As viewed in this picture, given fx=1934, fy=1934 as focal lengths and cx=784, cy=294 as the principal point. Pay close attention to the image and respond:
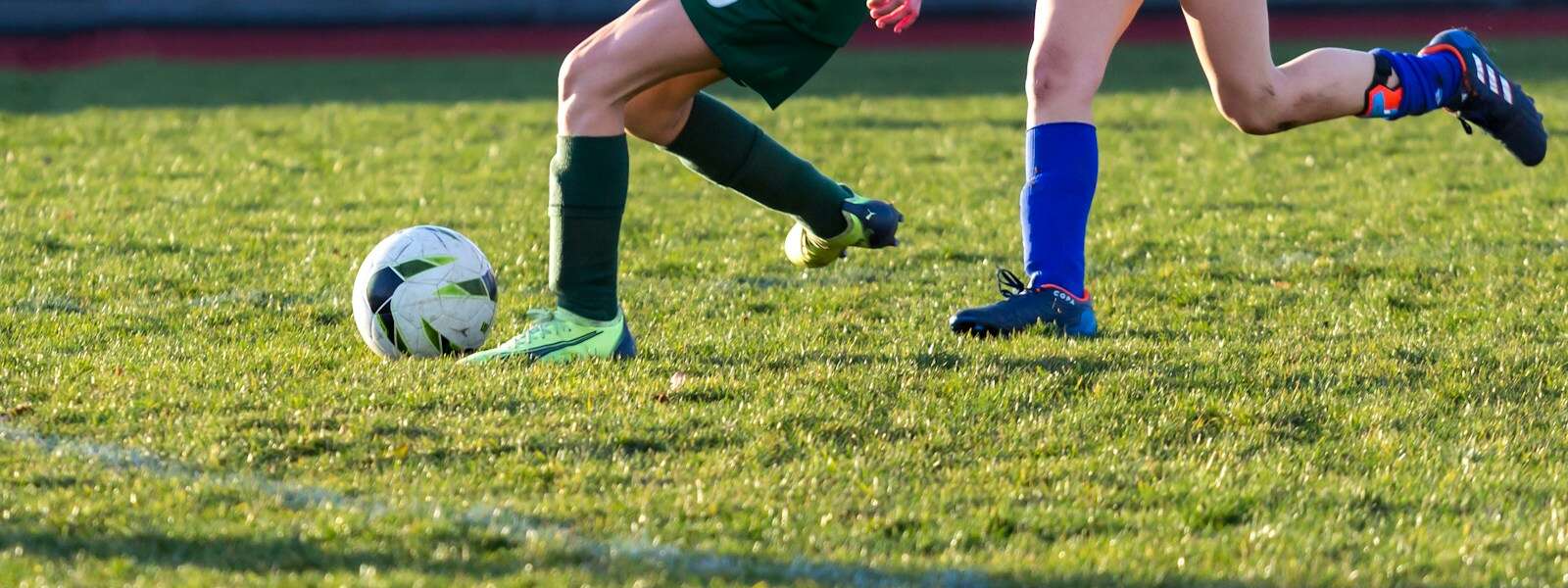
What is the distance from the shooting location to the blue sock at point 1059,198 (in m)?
4.53

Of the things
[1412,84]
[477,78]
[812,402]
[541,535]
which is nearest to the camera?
[541,535]

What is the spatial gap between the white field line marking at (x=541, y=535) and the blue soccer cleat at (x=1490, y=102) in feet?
9.47

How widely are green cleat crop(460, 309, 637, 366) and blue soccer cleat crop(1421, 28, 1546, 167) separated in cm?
228

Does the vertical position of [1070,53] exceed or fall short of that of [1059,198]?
it exceeds it

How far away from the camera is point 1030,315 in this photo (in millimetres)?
4480

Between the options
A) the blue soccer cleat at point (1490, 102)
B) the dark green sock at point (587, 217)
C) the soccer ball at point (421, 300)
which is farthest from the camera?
the blue soccer cleat at point (1490, 102)

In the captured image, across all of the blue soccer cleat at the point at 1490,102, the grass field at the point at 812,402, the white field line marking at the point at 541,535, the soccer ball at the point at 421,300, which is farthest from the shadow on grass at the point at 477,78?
the white field line marking at the point at 541,535

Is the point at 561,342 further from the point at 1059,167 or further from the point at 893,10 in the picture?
the point at 1059,167

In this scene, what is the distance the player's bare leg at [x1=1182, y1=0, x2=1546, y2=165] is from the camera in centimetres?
450

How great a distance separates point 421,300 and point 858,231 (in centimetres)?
115

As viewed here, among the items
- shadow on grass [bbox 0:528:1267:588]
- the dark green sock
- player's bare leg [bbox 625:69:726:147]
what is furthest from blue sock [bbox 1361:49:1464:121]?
shadow on grass [bbox 0:528:1267:588]

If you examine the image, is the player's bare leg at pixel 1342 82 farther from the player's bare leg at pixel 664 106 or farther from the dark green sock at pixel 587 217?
the dark green sock at pixel 587 217

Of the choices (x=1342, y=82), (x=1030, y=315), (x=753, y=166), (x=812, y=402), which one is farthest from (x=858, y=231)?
(x=1342, y=82)

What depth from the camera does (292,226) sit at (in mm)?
6680
